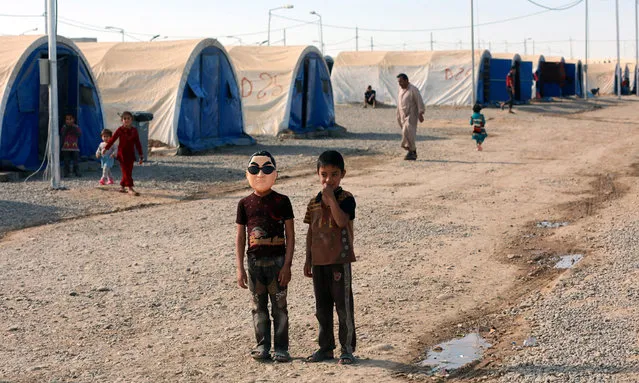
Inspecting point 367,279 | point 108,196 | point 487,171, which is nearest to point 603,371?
point 367,279

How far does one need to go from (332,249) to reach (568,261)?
13.1 ft

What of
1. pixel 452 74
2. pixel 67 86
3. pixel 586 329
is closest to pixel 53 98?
pixel 67 86

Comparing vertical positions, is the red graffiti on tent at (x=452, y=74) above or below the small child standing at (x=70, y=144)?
above

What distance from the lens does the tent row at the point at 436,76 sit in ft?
134

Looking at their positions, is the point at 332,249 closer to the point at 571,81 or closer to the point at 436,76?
the point at 436,76

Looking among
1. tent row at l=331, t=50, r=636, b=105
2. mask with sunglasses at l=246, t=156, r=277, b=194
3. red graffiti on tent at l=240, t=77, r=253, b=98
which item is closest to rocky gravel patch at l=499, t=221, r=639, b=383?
mask with sunglasses at l=246, t=156, r=277, b=194

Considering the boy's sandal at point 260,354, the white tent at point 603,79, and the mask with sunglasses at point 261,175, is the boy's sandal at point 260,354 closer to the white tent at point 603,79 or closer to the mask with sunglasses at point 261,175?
the mask with sunglasses at point 261,175

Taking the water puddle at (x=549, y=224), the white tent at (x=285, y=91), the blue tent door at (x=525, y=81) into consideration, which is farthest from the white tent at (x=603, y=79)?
the water puddle at (x=549, y=224)

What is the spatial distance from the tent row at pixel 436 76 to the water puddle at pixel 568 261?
104 feet

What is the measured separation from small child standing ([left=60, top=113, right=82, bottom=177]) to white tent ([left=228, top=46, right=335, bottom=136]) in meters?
9.00

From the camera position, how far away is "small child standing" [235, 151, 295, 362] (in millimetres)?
5664

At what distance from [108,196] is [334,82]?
32016mm

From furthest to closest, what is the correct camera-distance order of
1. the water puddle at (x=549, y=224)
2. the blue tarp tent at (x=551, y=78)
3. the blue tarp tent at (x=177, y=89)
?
1. the blue tarp tent at (x=551, y=78)
2. the blue tarp tent at (x=177, y=89)
3. the water puddle at (x=549, y=224)

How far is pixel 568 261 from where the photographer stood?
29.0ft
